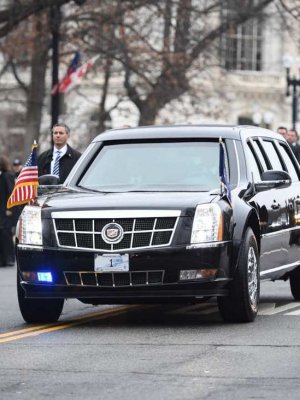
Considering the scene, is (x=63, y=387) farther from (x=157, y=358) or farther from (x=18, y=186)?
(x=18, y=186)

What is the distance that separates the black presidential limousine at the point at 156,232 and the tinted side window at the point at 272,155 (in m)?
0.85

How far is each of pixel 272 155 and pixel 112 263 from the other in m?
3.16

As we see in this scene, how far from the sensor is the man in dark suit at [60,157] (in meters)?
16.1

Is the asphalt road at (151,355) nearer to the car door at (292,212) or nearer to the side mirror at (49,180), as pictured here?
the car door at (292,212)

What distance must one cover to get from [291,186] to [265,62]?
5982cm

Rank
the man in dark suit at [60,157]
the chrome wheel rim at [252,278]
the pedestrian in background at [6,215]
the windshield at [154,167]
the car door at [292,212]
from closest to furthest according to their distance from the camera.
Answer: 1. the chrome wheel rim at [252,278]
2. the windshield at [154,167]
3. the car door at [292,212]
4. the man in dark suit at [60,157]
5. the pedestrian in background at [6,215]

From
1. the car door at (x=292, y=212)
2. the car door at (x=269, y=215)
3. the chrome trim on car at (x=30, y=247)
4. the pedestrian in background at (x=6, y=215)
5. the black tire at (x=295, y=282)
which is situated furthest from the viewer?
the pedestrian in background at (x=6, y=215)

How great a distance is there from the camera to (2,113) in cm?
5753

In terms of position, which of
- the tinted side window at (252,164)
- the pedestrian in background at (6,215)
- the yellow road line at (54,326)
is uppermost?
the tinted side window at (252,164)

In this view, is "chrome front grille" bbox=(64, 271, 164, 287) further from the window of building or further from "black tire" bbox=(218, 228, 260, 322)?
the window of building

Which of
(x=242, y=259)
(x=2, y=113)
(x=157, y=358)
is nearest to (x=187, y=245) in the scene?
(x=242, y=259)

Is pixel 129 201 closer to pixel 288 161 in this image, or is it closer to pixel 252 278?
pixel 252 278

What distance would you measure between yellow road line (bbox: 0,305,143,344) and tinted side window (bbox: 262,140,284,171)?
1.86 metres

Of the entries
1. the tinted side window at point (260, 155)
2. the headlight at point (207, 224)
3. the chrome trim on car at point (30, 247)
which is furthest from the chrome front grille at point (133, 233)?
the tinted side window at point (260, 155)
